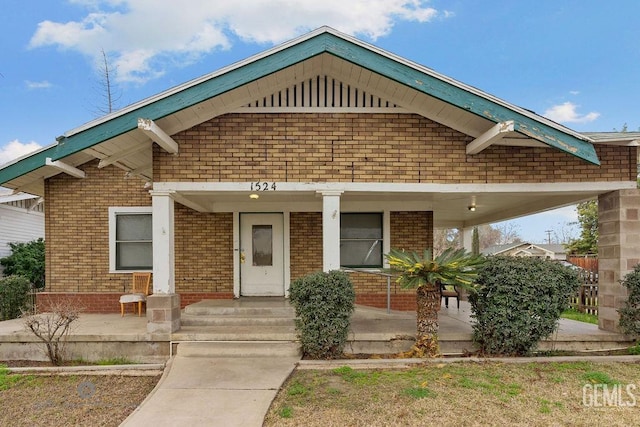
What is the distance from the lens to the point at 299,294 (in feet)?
17.6

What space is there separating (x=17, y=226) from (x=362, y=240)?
12933 millimetres

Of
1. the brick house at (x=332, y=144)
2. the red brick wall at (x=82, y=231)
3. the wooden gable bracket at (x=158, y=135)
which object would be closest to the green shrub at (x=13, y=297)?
the red brick wall at (x=82, y=231)

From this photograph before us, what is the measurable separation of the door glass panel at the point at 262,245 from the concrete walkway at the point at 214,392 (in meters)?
3.31

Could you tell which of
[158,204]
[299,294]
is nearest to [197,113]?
[158,204]

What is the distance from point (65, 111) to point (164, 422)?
1057 inches

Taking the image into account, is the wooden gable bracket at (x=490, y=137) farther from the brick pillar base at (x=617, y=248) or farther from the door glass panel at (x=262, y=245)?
the door glass panel at (x=262, y=245)

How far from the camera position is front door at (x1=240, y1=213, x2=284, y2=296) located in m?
8.60

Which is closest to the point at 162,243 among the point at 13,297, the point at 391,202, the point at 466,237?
the point at 391,202

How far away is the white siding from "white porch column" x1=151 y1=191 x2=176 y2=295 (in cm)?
1092

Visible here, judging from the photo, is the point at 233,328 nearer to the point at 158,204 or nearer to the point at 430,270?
the point at 158,204

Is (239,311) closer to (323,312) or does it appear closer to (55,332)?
(323,312)

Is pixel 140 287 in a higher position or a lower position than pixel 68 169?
lower

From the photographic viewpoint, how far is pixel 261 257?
341 inches

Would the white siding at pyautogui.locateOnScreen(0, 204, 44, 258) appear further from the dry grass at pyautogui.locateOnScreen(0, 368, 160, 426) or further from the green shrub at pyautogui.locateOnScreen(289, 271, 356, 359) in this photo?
the green shrub at pyautogui.locateOnScreen(289, 271, 356, 359)
